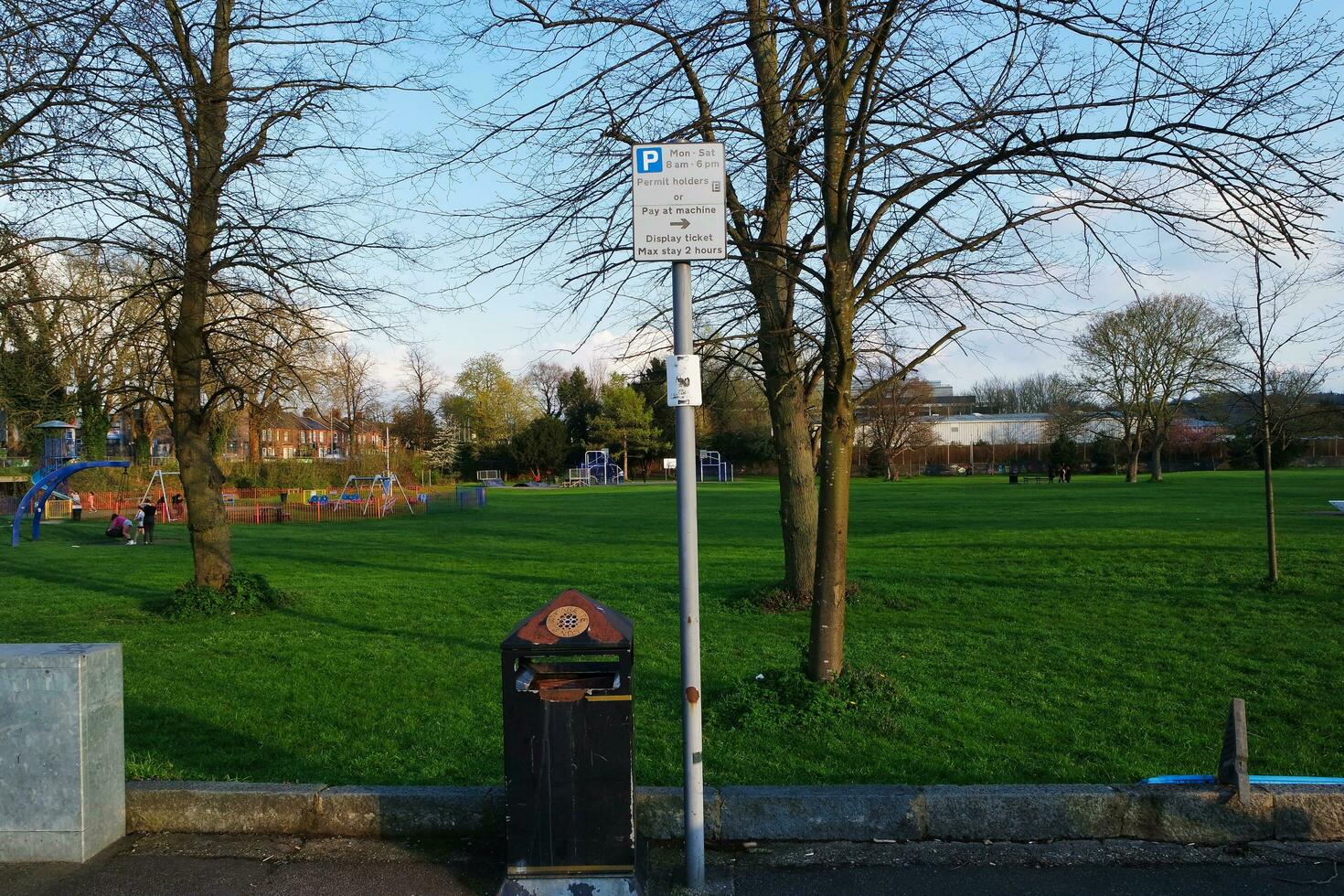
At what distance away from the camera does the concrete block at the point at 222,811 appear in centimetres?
484

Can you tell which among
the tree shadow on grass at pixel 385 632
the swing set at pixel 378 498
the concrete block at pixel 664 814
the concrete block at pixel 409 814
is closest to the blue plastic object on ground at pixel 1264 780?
the concrete block at pixel 664 814

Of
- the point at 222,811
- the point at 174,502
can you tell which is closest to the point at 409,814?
the point at 222,811

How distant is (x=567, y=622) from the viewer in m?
4.15

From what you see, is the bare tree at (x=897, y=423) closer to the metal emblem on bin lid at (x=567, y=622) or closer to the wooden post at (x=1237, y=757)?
the wooden post at (x=1237, y=757)

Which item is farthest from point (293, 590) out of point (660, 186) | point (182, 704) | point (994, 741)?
point (660, 186)

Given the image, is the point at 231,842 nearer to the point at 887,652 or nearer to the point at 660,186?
the point at 660,186

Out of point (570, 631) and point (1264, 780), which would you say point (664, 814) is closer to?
point (570, 631)

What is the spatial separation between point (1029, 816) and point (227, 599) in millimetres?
11042

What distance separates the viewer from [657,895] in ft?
13.6

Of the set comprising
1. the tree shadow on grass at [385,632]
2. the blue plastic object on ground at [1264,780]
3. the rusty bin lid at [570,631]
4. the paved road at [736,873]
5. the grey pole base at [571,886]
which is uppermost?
the rusty bin lid at [570,631]

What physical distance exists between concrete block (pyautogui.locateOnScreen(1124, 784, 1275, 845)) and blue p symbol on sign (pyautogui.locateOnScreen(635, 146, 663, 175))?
3.65 meters

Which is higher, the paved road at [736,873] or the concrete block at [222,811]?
the concrete block at [222,811]

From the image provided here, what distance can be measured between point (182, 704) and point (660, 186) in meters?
6.27

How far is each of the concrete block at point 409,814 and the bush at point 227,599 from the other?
8.76 metres
